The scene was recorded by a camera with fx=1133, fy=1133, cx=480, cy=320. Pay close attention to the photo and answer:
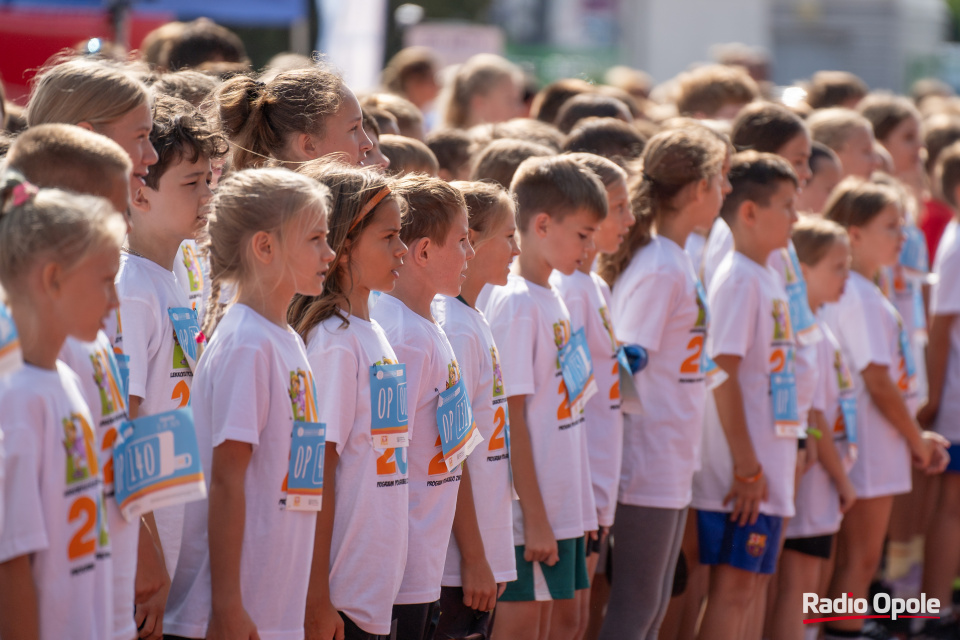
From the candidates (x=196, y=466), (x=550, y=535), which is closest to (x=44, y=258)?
(x=196, y=466)

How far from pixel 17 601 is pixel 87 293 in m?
0.57

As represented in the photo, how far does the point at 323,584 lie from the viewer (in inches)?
110

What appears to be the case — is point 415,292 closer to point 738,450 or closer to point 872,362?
point 738,450

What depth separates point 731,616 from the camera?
438cm

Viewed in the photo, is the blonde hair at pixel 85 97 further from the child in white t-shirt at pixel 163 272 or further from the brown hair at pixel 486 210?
the brown hair at pixel 486 210

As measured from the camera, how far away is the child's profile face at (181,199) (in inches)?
117

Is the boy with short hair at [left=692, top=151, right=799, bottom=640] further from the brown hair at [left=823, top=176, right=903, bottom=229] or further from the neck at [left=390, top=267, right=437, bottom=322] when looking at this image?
the neck at [left=390, top=267, right=437, bottom=322]

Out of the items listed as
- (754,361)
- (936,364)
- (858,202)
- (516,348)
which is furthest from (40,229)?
(936,364)

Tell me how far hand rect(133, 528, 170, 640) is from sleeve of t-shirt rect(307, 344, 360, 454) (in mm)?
489

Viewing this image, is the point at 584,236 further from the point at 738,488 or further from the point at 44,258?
the point at 44,258

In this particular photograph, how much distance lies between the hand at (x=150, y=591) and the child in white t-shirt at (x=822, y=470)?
2854 mm

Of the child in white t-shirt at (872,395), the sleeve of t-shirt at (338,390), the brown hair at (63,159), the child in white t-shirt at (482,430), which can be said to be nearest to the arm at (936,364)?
the child in white t-shirt at (872,395)

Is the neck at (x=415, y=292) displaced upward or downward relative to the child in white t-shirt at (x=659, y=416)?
upward

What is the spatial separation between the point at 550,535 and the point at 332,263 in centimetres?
123
